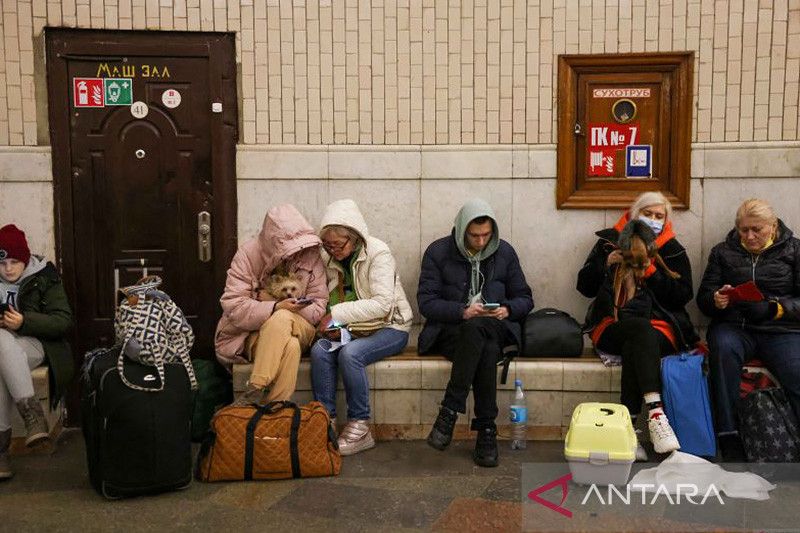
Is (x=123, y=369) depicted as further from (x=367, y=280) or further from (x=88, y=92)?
(x=88, y=92)

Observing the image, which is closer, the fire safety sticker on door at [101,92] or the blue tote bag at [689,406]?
the blue tote bag at [689,406]

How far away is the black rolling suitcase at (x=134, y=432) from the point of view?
412cm

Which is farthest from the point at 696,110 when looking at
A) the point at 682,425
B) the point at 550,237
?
the point at 682,425

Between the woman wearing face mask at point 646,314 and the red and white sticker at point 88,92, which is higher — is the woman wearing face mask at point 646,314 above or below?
below

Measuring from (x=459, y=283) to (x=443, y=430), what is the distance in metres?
0.98

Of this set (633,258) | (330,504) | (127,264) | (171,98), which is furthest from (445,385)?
(171,98)

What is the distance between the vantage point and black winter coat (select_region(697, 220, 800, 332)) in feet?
15.7

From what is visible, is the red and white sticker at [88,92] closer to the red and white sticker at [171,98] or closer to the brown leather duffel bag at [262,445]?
the red and white sticker at [171,98]

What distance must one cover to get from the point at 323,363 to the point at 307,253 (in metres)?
0.69

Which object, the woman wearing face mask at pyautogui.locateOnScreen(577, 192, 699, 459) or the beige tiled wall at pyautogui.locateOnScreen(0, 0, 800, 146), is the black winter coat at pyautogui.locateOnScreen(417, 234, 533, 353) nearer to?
the woman wearing face mask at pyautogui.locateOnScreen(577, 192, 699, 459)

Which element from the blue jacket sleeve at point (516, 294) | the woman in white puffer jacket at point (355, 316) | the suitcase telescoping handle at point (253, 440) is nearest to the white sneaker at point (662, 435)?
the blue jacket sleeve at point (516, 294)

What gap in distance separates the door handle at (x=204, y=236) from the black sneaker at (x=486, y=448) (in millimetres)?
2186

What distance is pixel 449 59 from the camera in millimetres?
5578

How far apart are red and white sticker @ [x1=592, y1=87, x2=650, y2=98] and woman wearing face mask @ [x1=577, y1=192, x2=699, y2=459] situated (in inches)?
28.5
